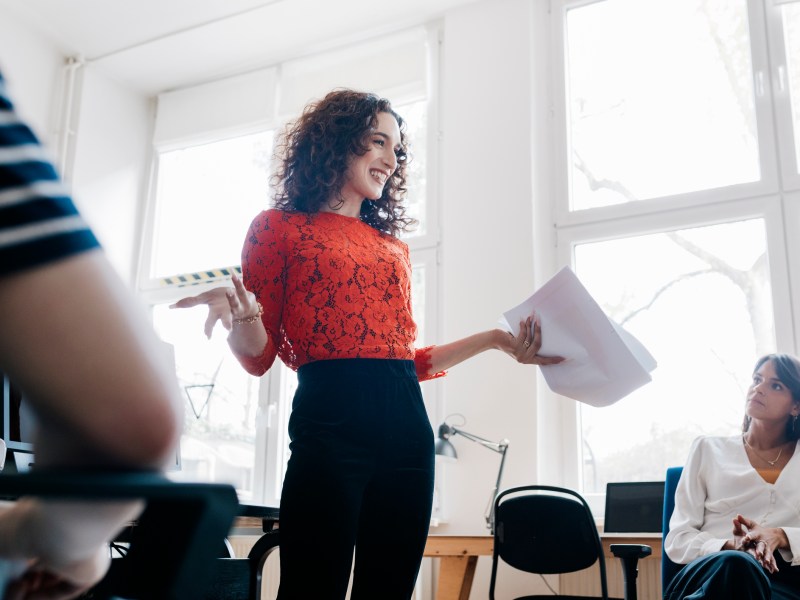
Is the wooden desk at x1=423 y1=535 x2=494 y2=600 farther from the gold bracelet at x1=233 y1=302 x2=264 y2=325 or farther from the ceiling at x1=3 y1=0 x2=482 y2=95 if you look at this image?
the ceiling at x1=3 y1=0 x2=482 y2=95

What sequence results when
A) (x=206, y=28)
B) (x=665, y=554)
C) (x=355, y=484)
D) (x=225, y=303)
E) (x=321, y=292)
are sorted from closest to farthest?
1. (x=225, y=303)
2. (x=355, y=484)
3. (x=321, y=292)
4. (x=665, y=554)
5. (x=206, y=28)

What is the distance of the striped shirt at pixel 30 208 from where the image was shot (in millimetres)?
337

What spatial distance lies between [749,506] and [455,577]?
1102mm

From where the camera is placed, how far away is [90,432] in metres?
0.35

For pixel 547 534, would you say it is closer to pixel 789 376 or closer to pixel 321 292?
pixel 789 376

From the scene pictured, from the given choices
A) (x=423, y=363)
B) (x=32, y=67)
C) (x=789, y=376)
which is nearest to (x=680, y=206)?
(x=789, y=376)

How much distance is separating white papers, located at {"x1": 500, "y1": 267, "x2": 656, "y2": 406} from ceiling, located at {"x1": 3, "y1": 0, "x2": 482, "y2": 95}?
3231mm

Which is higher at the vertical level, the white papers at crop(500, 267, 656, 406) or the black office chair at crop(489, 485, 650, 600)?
the white papers at crop(500, 267, 656, 406)

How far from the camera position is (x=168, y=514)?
376 mm

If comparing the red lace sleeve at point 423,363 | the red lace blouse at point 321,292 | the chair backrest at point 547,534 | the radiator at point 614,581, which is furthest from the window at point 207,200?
the red lace blouse at point 321,292

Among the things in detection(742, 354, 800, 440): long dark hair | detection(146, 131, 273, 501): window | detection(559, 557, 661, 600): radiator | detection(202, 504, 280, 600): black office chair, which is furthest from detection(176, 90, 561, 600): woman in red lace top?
detection(146, 131, 273, 501): window

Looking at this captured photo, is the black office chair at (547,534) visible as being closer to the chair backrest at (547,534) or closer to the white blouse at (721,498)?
the chair backrest at (547,534)

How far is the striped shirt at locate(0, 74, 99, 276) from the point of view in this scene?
337 mm

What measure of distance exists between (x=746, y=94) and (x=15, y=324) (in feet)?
13.9
